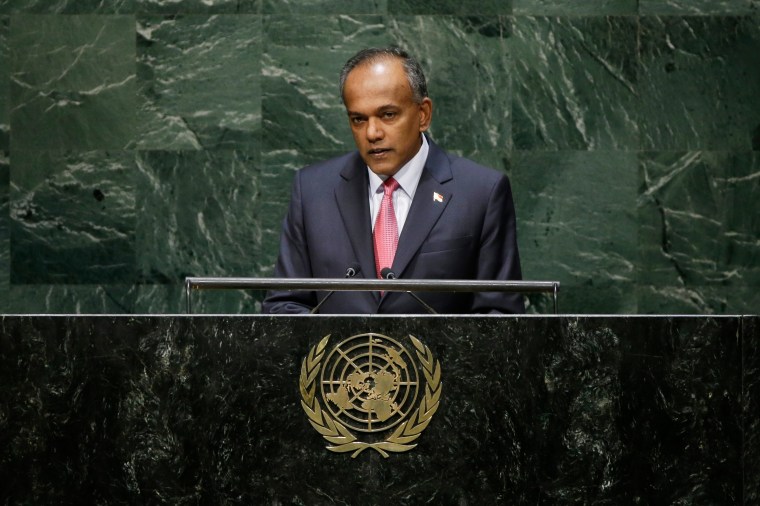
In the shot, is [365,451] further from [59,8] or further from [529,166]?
[59,8]

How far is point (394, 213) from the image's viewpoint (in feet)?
13.9

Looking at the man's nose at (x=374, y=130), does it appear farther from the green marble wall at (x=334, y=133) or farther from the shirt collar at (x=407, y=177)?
the green marble wall at (x=334, y=133)

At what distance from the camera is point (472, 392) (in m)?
3.11

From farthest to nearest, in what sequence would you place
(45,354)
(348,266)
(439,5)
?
(439,5) → (348,266) → (45,354)

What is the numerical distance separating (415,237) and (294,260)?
48cm

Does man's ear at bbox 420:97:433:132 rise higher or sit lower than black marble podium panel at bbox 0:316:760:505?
higher

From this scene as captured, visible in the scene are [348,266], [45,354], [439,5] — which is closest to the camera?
[45,354]

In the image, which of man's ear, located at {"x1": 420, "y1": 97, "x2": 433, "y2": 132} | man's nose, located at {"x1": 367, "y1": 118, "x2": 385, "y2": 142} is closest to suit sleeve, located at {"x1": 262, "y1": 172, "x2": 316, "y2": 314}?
man's nose, located at {"x1": 367, "y1": 118, "x2": 385, "y2": 142}

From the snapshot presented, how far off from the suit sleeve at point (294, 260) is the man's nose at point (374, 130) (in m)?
0.42

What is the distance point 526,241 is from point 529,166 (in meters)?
0.40

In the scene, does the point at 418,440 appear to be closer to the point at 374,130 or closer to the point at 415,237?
the point at 415,237

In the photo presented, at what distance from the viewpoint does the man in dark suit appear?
4.11m

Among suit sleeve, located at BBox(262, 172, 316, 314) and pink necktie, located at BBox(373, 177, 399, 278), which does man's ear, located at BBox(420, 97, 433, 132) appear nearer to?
pink necktie, located at BBox(373, 177, 399, 278)

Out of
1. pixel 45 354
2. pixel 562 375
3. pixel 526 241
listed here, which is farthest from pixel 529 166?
pixel 45 354
